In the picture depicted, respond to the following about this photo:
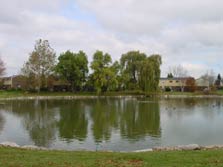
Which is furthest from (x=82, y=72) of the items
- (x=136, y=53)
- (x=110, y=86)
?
(x=136, y=53)

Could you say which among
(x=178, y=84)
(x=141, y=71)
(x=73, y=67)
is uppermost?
(x=73, y=67)

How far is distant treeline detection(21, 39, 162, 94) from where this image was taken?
64.4 m

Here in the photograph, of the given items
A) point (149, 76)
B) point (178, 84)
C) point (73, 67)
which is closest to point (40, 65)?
point (73, 67)

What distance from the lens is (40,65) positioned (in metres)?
66.1

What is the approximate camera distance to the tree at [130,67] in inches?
2654

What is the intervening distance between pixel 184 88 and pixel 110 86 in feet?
111

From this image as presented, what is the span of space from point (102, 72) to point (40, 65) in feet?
42.9

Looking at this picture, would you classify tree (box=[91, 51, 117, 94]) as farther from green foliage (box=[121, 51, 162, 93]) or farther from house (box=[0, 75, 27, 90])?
house (box=[0, 75, 27, 90])

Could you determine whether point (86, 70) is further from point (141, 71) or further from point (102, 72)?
point (141, 71)

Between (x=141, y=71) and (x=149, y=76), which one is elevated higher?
(x=141, y=71)

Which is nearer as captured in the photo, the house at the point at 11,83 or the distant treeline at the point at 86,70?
the distant treeline at the point at 86,70

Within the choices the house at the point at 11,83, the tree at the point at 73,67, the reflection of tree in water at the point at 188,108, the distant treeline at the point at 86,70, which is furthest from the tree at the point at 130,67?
the house at the point at 11,83

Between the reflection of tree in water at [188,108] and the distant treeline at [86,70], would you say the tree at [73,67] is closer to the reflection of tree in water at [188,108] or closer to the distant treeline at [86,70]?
the distant treeline at [86,70]

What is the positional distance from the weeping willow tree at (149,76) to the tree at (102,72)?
6308 millimetres
